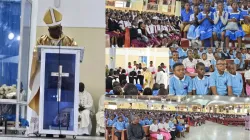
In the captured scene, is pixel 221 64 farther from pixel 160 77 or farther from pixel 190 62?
pixel 160 77

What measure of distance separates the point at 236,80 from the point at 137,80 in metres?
1.24

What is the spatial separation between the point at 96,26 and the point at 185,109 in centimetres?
225

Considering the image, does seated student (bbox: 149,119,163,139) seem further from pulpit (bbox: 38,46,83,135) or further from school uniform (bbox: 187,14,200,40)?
school uniform (bbox: 187,14,200,40)

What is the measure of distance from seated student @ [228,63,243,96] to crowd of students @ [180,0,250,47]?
31 centimetres

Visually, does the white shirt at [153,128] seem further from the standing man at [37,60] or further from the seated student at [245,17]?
the seated student at [245,17]

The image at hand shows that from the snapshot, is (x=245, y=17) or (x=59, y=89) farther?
(x=245, y=17)

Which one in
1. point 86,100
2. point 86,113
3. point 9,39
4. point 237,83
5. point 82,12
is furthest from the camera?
point 9,39

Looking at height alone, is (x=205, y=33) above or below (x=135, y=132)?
above

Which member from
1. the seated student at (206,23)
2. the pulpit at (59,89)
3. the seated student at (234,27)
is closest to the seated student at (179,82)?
the seated student at (206,23)

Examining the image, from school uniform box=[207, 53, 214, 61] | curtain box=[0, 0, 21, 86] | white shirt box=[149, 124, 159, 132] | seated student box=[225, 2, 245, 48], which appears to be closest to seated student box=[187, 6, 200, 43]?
school uniform box=[207, 53, 214, 61]

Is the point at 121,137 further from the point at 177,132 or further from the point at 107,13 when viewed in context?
the point at 107,13

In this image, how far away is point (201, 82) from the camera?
573 centimetres

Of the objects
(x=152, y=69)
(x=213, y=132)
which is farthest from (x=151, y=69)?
(x=213, y=132)

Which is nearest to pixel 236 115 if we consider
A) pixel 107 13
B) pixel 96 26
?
pixel 107 13
